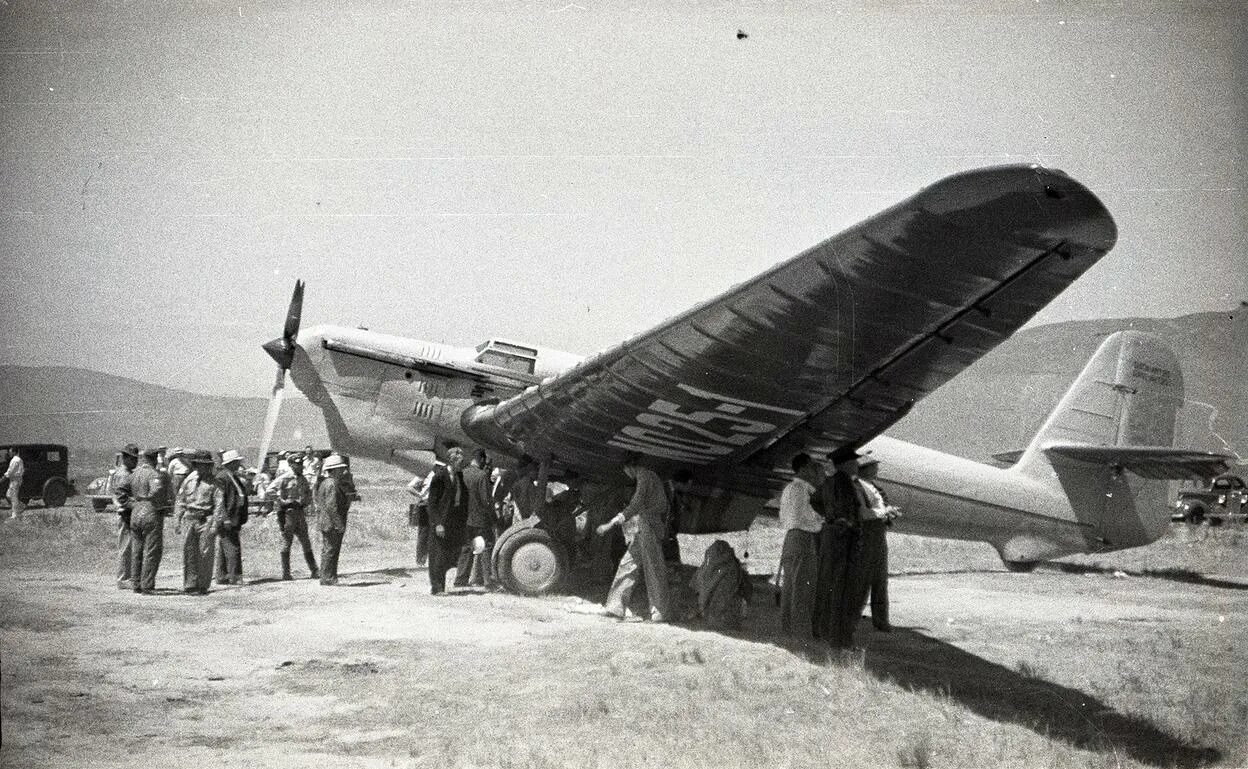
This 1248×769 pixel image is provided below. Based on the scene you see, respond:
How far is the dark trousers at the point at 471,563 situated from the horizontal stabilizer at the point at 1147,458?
825 cm

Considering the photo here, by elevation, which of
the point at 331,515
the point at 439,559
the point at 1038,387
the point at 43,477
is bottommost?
the point at 43,477

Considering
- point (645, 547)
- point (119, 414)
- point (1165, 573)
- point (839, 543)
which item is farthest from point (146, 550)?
point (119, 414)

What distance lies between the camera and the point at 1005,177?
4.64m

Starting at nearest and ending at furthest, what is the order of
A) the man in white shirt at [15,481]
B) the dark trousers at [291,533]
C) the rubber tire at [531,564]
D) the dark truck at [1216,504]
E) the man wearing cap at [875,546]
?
the man wearing cap at [875,546]
the rubber tire at [531,564]
the dark trousers at [291,533]
the man in white shirt at [15,481]
the dark truck at [1216,504]

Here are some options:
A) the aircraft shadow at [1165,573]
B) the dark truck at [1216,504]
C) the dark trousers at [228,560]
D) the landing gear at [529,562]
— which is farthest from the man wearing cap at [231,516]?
the dark truck at [1216,504]

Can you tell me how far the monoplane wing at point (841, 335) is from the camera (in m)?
4.96

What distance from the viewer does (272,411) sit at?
566 inches

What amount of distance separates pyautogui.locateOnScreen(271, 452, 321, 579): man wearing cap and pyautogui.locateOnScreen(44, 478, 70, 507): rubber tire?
1803 centimetres

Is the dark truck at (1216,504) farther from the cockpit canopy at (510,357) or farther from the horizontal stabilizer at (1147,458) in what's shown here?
the cockpit canopy at (510,357)

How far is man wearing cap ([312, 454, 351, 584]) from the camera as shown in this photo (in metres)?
12.1

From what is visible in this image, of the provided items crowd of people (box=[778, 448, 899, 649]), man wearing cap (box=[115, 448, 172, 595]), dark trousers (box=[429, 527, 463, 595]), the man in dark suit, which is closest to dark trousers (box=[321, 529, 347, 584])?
the man in dark suit

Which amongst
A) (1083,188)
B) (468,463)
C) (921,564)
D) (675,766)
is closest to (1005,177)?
(1083,188)

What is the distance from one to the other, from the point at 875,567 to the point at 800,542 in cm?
131

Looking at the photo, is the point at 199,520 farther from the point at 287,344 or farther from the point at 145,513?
the point at 287,344
